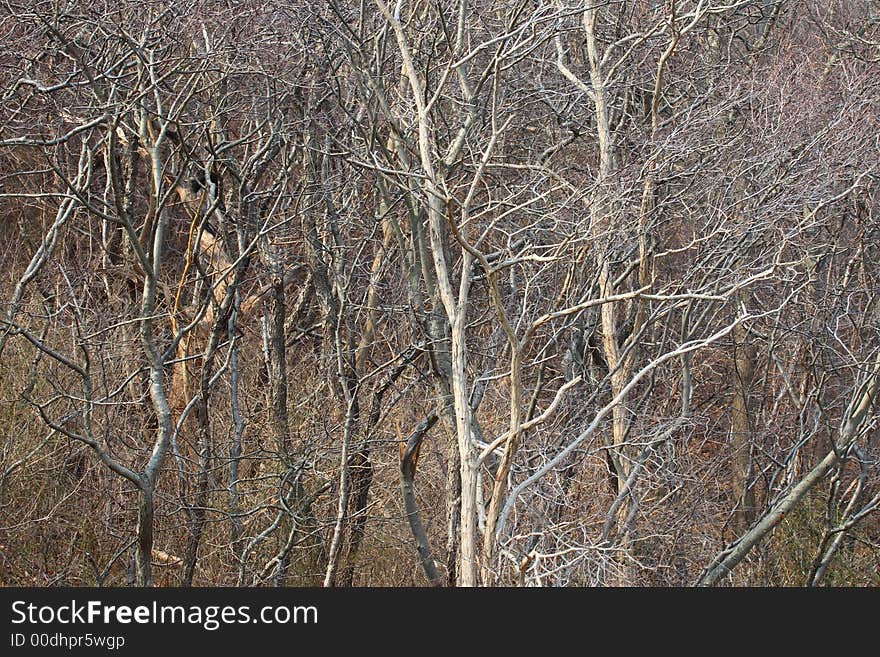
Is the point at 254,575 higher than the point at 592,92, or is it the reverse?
the point at 592,92

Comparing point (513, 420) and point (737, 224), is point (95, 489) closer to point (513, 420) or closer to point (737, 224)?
point (513, 420)

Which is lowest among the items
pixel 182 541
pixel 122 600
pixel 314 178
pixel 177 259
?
pixel 122 600

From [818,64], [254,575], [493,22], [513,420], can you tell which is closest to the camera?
[513,420]

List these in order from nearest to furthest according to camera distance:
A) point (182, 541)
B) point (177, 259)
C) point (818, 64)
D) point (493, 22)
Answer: point (493, 22), point (182, 541), point (818, 64), point (177, 259)

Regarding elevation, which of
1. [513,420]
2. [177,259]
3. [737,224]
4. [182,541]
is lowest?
[513,420]

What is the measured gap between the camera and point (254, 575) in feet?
25.4

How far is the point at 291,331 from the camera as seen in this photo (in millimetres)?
9500

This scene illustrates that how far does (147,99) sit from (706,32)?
449 centimetres

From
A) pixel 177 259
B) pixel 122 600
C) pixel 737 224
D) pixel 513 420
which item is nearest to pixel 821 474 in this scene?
pixel 737 224

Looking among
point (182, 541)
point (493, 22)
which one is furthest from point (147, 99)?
point (182, 541)

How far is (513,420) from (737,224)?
2.15 m

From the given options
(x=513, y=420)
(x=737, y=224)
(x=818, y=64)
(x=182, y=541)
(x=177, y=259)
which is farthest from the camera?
(x=177, y=259)

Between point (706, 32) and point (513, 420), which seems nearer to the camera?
point (513, 420)

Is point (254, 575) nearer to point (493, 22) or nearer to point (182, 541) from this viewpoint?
point (182, 541)
